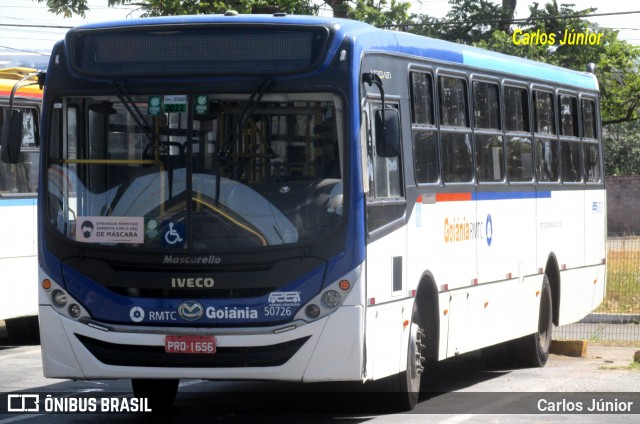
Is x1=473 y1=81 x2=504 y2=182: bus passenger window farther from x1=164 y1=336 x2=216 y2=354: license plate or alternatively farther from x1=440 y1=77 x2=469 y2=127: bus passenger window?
x1=164 y1=336 x2=216 y2=354: license plate

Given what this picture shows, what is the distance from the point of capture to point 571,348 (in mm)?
16750

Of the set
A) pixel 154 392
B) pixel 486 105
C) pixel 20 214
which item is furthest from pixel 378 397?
pixel 20 214

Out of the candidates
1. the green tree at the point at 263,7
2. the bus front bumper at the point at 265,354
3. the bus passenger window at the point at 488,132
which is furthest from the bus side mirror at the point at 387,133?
the green tree at the point at 263,7

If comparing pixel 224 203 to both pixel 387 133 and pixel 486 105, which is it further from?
pixel 486 105

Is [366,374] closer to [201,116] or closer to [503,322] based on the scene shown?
[201,116]

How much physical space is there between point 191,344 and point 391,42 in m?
3.09

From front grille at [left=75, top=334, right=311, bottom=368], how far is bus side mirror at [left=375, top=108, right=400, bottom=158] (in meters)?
1.55

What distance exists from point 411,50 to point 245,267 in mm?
2919

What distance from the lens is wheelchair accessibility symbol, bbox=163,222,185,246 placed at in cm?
1013

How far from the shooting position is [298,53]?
10.2 metres

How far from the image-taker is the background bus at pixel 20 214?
16.5m

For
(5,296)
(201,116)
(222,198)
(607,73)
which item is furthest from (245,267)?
(607,73)

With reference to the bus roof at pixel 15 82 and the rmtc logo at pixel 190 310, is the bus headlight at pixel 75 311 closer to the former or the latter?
the rmtc logo at pixel 190 310

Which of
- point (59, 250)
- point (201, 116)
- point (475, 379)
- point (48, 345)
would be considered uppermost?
point (201, 116)
